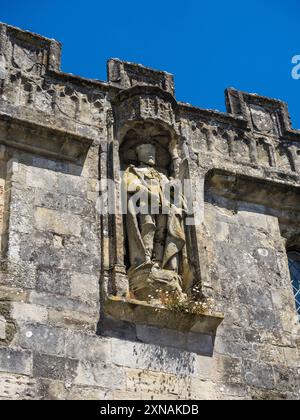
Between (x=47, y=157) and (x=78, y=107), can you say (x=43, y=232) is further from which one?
(x=78, y=107)

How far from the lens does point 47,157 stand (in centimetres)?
1009

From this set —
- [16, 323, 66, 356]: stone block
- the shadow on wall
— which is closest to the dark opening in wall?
the shadow on wall

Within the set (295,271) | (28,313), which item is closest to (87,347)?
(28,313)

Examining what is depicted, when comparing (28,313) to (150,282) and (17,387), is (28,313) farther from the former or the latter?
(150,282)

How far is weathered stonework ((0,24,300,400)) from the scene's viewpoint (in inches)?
343

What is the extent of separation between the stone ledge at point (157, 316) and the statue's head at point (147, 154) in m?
2.25

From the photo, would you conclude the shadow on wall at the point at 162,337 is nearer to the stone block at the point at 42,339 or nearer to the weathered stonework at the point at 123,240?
the weathered stonework at the point at 123,240

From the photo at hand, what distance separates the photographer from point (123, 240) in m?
9.75

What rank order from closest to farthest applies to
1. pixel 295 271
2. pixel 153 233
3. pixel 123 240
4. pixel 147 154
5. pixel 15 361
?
pixel 15 361 → pixel 123 240 → pixel 153 233 → pixel 147 154 → pixel 295 271

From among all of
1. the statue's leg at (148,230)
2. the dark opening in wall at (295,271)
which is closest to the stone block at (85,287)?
the statue's leg at (148,230)

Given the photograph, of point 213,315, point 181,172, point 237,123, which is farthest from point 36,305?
point 237,123

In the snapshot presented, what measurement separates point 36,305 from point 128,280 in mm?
1142

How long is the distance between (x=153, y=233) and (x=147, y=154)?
131 cm

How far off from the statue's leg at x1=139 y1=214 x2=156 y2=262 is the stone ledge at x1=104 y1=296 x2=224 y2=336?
77cm
